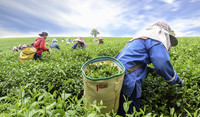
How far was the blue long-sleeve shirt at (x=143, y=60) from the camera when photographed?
1.73 metres

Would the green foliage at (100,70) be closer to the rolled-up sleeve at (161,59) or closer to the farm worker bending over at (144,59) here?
the farm worker bending over at (144,59)

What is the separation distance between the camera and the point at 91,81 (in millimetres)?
1514

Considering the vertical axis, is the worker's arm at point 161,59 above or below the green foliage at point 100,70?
above

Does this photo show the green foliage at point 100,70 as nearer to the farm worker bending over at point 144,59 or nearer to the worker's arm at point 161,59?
the farm worker bending over at point 144,59

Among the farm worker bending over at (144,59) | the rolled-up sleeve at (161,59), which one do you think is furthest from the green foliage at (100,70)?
the rolled-up sleeve at (161,59)

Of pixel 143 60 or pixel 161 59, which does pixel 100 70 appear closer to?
pixel 143 60

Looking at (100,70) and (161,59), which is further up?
(161,59)

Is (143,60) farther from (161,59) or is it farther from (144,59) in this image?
(161,59)

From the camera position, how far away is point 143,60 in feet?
6.25

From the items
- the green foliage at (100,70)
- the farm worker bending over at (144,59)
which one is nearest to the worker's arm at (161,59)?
the farm worker bending over at (144,59)

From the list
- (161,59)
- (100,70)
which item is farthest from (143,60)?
(100,70)

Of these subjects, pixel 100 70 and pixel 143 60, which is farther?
pixel 143 60

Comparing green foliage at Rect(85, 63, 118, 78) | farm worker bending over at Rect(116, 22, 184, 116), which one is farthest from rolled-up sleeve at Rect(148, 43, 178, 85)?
green foliage at Rect(85, 63, 118, 78)

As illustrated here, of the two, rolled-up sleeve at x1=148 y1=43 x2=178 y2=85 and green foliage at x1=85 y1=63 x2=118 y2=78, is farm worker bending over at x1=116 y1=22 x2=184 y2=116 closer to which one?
rolled-up sleeve at x1=148 y1=43 x2=178 y2=85
